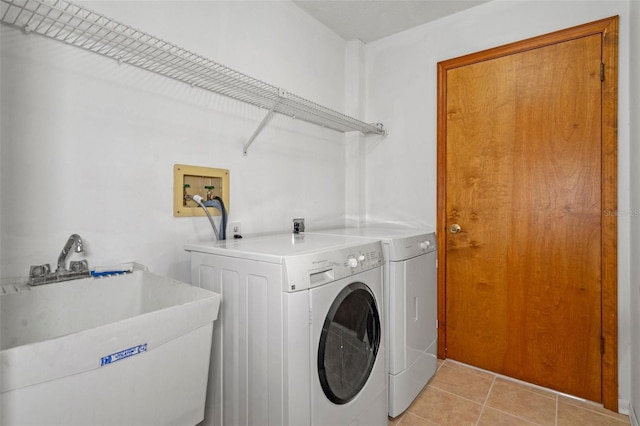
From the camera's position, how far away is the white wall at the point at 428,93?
69.4 inches

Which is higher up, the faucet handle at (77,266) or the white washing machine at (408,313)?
the faucet handle at (77,266)

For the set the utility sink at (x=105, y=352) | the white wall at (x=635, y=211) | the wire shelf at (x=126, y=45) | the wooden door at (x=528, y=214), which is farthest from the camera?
the wooden door at (x=528, y=214)

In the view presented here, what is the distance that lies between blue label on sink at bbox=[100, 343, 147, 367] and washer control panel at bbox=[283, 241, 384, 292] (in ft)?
1.46

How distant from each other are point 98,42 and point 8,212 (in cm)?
70

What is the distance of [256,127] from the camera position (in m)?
1.92

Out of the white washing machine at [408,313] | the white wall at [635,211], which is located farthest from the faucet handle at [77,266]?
the white wall at [635,211]

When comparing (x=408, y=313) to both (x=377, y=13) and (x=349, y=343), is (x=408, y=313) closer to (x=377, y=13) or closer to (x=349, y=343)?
(x=349, y=343)

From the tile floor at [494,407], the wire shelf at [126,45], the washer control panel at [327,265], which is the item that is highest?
the wire shelf at [126,45]

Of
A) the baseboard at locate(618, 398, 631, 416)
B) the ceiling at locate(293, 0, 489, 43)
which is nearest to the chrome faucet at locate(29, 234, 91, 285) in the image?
the ceiling at locate(293, 0, 489, 43)

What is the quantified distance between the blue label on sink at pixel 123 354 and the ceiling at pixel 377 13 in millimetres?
2227

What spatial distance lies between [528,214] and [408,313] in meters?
1.03

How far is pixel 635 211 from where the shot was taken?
65.3 inches

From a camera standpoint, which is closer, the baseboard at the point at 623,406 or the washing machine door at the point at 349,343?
the washing machine door at the point at 349,343

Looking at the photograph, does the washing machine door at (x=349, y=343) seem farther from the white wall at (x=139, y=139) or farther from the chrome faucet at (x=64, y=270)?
the chrome faucet at (x=64, y=270)
